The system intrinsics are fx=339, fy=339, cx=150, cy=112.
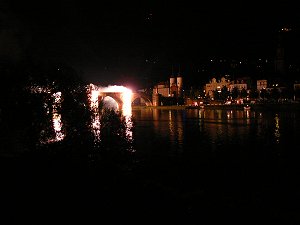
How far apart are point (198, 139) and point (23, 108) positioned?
2017cm

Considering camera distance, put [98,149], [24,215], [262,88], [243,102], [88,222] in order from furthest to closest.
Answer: [262,88] < [243,102] < [98,149] < [24,215] < [88,222]

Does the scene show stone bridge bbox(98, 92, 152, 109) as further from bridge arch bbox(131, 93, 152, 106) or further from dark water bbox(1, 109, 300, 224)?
dark water bbox(1, 109, 300, 224)

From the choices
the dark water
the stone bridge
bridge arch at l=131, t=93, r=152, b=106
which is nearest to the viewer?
the dark water

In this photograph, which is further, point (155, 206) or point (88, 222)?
point (155, 206)

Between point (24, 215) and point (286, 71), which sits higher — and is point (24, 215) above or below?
below

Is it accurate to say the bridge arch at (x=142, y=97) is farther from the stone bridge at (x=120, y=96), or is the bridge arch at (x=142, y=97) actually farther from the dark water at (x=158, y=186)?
the dark water at (x=158, y=186)

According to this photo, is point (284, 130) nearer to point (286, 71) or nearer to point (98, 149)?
point (98, 149)

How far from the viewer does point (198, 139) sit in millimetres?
33906

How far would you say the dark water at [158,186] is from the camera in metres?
13.0

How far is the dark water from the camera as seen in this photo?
13.0m

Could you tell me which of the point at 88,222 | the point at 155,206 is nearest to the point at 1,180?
the point at 88,222

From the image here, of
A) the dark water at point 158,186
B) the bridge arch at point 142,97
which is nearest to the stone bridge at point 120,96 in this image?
the bridge arch at point 142,97


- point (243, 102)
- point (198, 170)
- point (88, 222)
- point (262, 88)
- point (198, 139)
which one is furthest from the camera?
point (262, 88)

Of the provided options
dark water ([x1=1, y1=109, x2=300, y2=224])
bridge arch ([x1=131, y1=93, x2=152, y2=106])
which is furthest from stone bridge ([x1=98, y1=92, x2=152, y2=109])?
dark water ([x1=1, y1=109, x2=300, y2=224])
